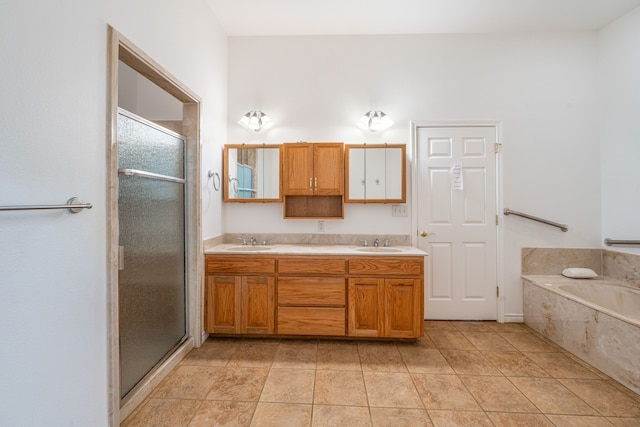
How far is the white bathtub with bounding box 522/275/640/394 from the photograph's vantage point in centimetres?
→ 197

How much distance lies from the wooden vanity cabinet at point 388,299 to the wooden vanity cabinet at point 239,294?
739 mm

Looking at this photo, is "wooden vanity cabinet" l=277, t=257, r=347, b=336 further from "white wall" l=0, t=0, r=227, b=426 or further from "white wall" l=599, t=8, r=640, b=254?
"white wall" l=599, t=8, r=640, b=254

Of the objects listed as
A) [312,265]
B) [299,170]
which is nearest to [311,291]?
[312,265]

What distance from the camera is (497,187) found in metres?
3.07

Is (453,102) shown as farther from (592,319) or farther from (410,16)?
(592,319)

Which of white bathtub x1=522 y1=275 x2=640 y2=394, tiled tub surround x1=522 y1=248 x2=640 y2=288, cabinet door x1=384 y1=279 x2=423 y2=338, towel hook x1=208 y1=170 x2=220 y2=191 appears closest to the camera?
white bathtub x1=522 y1=275 x2=640 y2=394

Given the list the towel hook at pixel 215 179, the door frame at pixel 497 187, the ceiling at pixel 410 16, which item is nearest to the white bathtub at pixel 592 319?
the door frame at pixel 497 187

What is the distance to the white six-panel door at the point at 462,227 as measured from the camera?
3078 millimetres

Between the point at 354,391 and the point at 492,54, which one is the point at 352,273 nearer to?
the point at 354,391

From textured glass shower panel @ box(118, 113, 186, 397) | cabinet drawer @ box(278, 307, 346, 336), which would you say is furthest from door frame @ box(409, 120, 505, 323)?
textured glass shower panel @ box(118, 113, 186, 397)

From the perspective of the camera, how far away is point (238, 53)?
3.14 metres

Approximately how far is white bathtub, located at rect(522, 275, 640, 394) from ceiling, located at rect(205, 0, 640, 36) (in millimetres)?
2488
